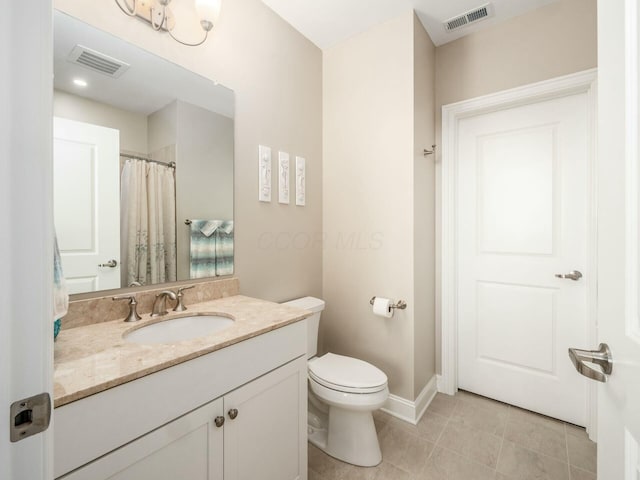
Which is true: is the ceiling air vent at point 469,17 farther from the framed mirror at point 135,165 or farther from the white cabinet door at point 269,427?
the white cabinet door at point 269,427

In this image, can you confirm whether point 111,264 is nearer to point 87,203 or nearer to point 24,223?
point 87,203

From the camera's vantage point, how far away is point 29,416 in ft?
1.16

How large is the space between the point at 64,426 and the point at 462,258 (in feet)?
7.59

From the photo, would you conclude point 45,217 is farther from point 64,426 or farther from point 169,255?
point 169,255

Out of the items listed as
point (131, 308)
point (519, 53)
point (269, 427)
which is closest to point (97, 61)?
point (131, 308)

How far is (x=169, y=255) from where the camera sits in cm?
139

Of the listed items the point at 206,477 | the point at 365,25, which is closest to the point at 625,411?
the point at 206,477

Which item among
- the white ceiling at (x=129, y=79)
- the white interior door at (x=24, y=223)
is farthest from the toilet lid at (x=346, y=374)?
the white ceiling at (x=129, y=79)

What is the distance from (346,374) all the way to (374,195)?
3.84 ft

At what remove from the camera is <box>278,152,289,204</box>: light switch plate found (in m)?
1.91

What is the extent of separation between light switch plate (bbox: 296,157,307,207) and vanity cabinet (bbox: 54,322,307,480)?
40.1 inches

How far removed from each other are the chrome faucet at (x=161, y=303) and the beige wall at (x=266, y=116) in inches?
16.4

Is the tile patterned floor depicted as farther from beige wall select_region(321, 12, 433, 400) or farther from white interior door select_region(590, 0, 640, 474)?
white interior door select_region(590, 0, 640, 474)

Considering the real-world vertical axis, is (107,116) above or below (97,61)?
below
